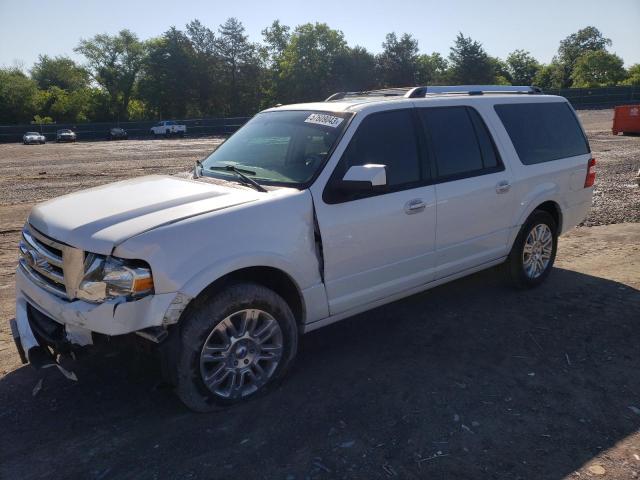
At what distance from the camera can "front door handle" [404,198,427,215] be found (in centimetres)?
402

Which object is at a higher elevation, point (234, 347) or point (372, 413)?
point (234, 347)

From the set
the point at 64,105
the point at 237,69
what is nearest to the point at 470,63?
the point at 237,69

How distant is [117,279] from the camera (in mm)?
2938

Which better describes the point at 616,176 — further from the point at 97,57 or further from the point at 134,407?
the point at 97,57

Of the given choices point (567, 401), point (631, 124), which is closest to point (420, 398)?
point (567, 401)

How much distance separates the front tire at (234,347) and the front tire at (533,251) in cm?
271

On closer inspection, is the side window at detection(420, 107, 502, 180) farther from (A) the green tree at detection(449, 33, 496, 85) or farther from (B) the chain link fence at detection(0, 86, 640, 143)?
(A) the green tree at detection(449, 33, 496, 85)

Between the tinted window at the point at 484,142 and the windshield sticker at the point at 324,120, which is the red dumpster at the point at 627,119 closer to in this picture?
the tinted window at the point at 484,142

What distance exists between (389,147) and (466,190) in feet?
2.78

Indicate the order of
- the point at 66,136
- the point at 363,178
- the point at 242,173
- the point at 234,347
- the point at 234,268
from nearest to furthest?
the point at 234,268
the point at 234,347
the point at 363,178
the point at 242,173
the point at 66,136

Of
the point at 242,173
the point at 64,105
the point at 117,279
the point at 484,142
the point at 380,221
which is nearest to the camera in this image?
the point at 117,279

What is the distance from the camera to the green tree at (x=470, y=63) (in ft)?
246

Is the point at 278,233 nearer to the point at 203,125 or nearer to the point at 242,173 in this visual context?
the point at 242,173

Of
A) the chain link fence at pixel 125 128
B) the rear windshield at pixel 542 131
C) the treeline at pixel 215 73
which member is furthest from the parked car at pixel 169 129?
the rear windshield at pixel 542 131
